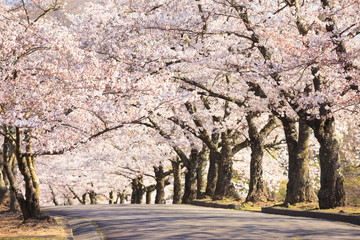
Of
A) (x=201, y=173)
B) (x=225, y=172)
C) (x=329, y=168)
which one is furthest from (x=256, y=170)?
(x=329, y=168)

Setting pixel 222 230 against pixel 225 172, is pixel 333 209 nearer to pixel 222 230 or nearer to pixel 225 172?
pixel 222 230

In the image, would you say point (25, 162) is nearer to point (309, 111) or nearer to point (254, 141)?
point (309, 111)

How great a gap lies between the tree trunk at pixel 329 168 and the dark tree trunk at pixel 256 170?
6.08m

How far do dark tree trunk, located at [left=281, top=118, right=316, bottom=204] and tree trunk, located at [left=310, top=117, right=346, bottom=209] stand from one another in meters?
2.08

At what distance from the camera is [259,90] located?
20.0 metres

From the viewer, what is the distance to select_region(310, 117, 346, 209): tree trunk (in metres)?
16.4

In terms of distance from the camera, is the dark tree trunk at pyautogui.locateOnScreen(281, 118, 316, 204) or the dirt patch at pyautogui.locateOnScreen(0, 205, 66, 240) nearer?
the dirt patch at pyautogui.locateOnScreen(0, 205, 66, 240)

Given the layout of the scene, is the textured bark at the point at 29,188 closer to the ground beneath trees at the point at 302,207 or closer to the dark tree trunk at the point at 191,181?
the ground beneath trees at the point at 302,207

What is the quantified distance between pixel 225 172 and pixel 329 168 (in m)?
9.64

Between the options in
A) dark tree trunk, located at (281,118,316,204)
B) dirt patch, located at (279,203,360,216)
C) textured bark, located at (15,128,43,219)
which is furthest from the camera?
dark tree trunk, located at (281,118,316,204)

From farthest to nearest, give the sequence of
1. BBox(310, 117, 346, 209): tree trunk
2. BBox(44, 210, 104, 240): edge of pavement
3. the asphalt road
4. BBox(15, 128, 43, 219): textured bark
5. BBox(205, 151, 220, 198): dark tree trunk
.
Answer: BBox(205, 151, 220, 198): dark tree trunk → BBox(310, 117, 346, 209): tree trunk → BBox(15, 128, 43, 219): textured bark → BBox(44, 210, 104, 240): edge of pavement → the asphalt road

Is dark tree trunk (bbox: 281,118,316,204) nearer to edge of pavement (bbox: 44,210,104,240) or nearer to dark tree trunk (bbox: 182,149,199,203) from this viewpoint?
edge of pavement (bbox: 44,210,104,240)

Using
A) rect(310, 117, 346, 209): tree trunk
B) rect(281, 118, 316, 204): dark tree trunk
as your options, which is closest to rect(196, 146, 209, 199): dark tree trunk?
rect(281, 118, 316, 204): dark tree trunk

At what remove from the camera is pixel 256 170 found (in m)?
23.2
